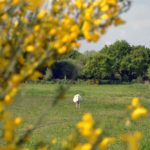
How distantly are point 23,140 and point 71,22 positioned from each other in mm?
543

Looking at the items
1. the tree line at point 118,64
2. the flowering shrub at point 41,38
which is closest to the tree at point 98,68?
the tree line at point 118,64

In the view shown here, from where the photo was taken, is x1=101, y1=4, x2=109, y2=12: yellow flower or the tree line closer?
x1=101, y1=4, x2=109, y2=12: yellow flower

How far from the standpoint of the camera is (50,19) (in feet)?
7.66

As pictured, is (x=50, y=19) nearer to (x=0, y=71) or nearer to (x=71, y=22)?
(x=71, y=22)

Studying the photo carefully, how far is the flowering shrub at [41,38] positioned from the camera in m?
2.21

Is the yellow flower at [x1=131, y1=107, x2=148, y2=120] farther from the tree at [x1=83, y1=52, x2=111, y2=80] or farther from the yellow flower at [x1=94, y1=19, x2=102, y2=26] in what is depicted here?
the tree at [x1=83, y1=52, x2=111, y2=80]

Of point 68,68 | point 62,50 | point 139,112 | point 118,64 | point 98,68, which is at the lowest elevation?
point 139,112

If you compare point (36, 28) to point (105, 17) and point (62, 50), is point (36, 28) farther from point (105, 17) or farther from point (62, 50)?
point (105, 17)

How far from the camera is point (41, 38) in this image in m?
2.29

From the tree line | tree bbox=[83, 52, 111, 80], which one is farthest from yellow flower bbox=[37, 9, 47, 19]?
the tree line

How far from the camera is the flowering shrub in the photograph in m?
2.21

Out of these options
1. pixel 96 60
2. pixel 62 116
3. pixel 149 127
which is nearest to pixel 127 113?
pixel 149 127

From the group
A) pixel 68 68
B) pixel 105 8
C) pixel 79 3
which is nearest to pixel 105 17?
pixel 105 8

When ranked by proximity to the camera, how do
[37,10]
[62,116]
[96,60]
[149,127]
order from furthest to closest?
[96,60]
[62,116]
[149,127]
[37,10]
